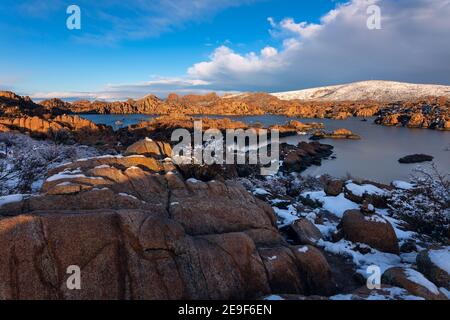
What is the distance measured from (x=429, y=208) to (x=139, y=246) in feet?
49.3

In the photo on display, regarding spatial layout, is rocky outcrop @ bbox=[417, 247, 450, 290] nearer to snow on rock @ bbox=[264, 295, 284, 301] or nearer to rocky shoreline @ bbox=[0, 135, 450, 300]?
rocky shoreline @ bbox=[0, 135, 450, 300]

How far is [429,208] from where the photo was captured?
15320 mm

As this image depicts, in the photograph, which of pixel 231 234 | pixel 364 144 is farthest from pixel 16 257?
pixel 364 144

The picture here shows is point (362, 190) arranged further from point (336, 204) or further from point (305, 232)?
point (305, 232)

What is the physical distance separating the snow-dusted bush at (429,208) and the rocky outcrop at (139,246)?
964cm

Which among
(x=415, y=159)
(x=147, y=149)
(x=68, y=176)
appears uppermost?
(x=147, y=149)

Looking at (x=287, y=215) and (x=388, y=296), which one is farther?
(x=287, y=215)

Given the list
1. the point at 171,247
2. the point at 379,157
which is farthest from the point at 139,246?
the point at 379,157

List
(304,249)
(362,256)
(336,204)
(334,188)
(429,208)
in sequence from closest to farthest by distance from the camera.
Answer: (304,249) → (362,256) → (429,208) → (336,204) → (334,188)

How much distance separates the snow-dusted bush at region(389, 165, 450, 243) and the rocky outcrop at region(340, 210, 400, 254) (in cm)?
391

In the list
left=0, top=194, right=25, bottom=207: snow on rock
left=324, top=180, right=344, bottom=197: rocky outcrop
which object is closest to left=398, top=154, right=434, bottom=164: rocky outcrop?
left=324, top=180, right=344, bottom=197: rocky outcrop
